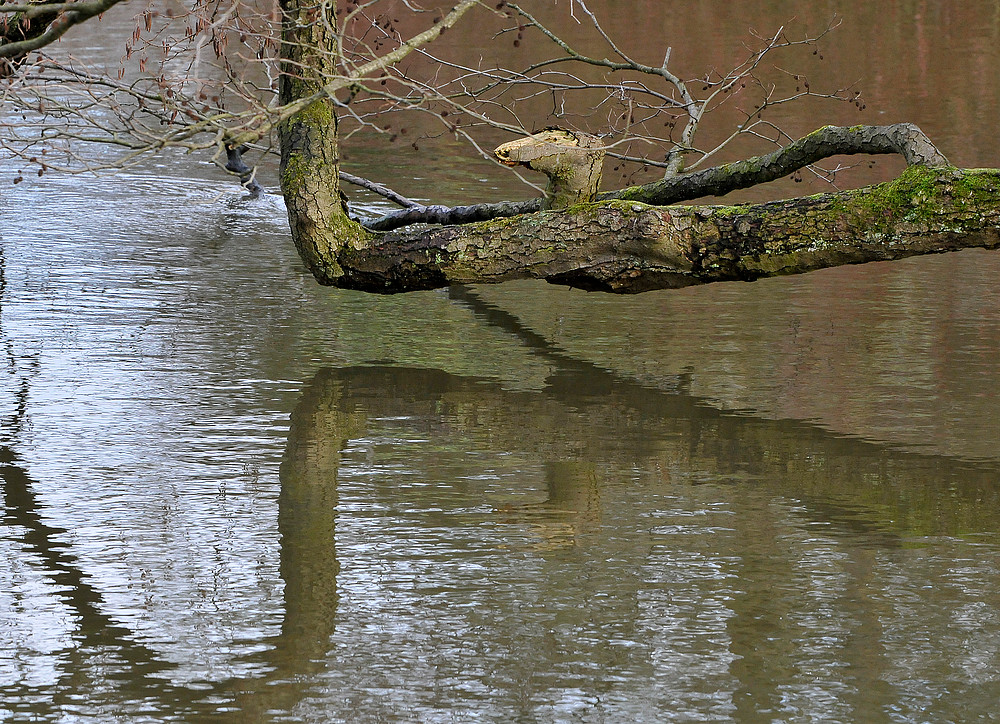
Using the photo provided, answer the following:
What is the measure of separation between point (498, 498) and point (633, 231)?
1.97m

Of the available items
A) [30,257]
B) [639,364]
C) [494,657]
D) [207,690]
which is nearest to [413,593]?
[494,657]

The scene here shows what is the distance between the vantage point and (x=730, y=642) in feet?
12.8

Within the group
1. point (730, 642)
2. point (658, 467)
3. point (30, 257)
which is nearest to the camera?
point (730, 642)

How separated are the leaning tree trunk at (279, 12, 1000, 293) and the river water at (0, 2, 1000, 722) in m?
0.48

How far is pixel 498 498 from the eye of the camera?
5.01 metres

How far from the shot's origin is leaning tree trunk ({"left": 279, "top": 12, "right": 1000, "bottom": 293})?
6.11 m

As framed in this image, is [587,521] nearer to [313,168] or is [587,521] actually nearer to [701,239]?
[701,239]

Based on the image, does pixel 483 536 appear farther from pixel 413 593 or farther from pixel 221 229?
pixel 221 229

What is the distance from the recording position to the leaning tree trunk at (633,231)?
6109mm

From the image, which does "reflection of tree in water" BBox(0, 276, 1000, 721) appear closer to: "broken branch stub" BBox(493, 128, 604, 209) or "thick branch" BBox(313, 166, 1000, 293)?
"thick branch" BBox(313, 166, 1000, 293)

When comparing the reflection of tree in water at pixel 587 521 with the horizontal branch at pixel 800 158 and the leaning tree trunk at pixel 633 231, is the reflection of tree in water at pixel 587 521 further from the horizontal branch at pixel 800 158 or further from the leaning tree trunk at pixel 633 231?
the horizontal branch at pixel 800 158

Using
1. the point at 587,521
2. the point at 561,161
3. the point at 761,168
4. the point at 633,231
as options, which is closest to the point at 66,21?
the point at 561,161

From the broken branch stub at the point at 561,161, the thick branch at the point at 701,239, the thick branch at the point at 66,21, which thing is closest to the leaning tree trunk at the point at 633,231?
the thick branch at the point at 701,239

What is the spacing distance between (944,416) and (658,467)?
1.43 meters
